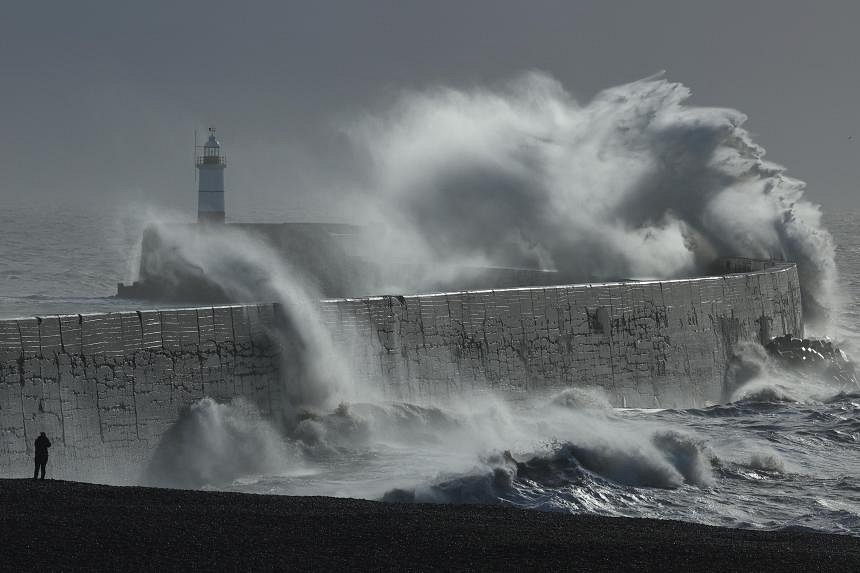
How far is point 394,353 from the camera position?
47.2ft

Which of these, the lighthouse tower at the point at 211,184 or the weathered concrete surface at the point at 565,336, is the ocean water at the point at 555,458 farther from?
the lighthouse tower at the point at 211,184

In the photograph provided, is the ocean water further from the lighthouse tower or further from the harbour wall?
the lighthouse tower

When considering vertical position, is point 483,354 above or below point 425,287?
below

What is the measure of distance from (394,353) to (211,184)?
64.6 feet

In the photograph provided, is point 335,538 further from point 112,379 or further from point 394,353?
point 394,353

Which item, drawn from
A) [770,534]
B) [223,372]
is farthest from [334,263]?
[770,534]

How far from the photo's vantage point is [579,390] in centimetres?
1648

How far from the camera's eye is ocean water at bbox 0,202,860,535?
1093 cm

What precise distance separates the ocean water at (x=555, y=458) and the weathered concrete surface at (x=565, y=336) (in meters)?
0.42

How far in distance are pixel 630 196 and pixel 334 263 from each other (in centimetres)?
877

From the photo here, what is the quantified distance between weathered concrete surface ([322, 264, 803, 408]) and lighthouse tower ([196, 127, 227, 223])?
1668 centimetres

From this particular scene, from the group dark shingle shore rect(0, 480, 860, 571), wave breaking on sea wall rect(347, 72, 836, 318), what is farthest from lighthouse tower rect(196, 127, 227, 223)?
dark shingle shore rect(0, 480, 860, 571)

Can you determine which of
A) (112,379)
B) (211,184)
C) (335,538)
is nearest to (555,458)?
(112,379)

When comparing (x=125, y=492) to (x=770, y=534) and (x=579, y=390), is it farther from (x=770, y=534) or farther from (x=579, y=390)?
(x=579, y=390)
